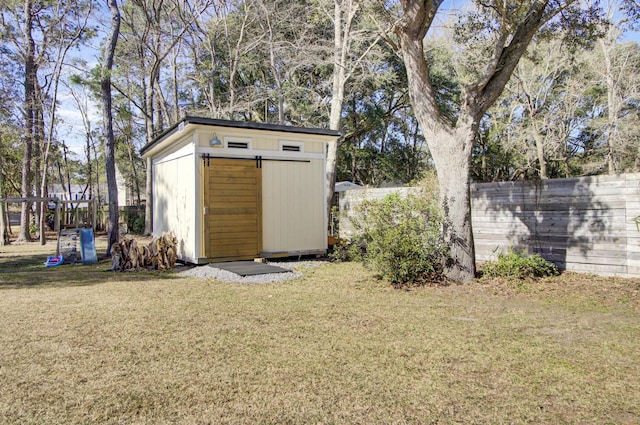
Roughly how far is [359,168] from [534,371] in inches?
773

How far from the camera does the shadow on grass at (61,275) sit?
669 cm

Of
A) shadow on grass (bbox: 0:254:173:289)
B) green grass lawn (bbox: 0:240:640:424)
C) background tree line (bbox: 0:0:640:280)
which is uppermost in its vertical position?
background tree line (bbox: 0:0:640:280)

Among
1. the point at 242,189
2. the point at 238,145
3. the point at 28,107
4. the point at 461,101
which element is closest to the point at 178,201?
the point at 242,189

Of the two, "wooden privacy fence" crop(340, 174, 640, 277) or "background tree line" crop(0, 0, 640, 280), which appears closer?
"wooden privacy fence" crop(340, 174, 640, 277)

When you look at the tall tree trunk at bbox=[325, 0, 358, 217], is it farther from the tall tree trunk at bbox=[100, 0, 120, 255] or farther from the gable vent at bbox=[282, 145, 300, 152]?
the tall tree trunk at bbox=[100, 0, 120, 255]

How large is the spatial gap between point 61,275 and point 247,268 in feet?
11.0

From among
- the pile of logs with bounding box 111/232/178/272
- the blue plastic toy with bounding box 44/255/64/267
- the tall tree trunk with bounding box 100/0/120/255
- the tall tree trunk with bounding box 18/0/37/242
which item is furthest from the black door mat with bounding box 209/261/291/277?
the tall tree trunk with bounding box 18/0/37/242

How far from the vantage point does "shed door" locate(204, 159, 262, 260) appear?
8062mm

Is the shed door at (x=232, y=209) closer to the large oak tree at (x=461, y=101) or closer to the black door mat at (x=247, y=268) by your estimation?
the black door mat at (x=247, y=268)

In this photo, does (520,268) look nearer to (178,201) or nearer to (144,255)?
(178,201)

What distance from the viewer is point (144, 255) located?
8164mm

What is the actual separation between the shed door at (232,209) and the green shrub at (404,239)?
2724 millimetres

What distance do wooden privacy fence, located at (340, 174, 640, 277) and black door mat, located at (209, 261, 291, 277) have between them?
1.74 meters

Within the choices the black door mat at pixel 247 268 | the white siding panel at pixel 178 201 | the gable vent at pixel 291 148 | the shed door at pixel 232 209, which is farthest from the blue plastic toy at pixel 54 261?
the gable vent at pixel 291 148
